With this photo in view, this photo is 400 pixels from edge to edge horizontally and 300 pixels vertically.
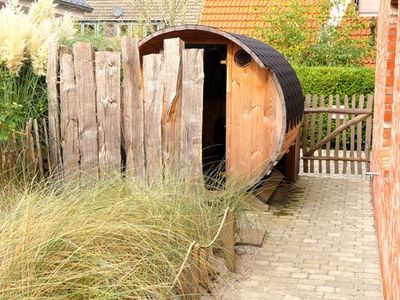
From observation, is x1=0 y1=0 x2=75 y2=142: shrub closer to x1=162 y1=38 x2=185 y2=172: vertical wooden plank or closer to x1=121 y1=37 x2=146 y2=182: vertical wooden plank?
x1=121 y1=37 x2=146 y2=182: vertical wooden plank

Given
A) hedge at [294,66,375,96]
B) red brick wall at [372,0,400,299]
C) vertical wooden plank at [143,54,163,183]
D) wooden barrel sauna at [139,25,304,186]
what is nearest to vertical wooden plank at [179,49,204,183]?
vertical wooden plank at [143,54,163,183]

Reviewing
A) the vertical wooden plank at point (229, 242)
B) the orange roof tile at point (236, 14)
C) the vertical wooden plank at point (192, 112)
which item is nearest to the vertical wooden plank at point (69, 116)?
the vertical wooden plank at point (192, 112)

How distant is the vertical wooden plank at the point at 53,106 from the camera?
272 inches

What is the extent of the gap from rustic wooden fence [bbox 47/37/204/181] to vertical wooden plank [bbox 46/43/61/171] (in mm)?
10

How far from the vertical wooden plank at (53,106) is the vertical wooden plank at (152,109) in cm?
94

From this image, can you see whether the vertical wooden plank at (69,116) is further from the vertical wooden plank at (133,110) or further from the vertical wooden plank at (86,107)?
the vertical wooden plank at (133,110)

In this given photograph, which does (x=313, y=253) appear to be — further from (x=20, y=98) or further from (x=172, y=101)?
(x=20, y=98)

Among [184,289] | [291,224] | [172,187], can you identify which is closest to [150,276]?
[184,289]

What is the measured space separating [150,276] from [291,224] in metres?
3.50

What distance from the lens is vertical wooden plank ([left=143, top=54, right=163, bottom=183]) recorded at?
684 centimetres

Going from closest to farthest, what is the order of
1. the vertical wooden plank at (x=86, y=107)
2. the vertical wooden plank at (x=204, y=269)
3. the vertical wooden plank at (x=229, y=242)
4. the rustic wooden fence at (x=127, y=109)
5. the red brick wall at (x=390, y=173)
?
the red brick wall at (x=390, y=173) → the vertical wooden plank at (x=204, y=269) → the vertical wooden plank at (x=229, y=242) → the rustic wooden fence at (x=127, y=109) → the vertical wooden plank at (x=86, y=107)

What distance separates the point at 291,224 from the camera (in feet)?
25.1

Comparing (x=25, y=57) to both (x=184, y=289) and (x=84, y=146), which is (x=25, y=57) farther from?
(x=184, y=289)

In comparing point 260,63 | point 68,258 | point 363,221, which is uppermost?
point 260,63
